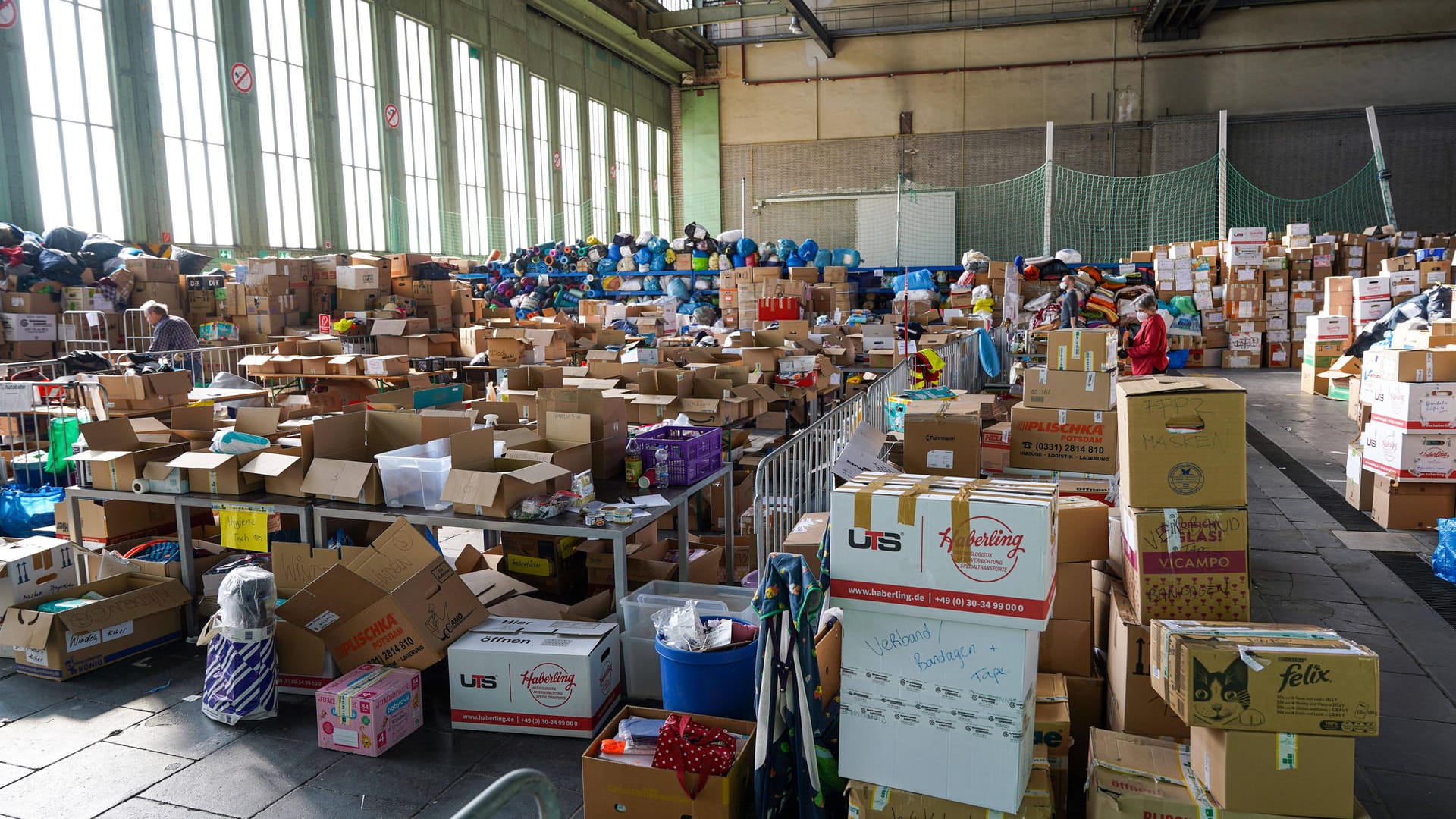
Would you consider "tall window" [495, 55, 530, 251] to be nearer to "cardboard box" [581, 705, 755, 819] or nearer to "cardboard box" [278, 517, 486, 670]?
"cardboard box" [278, 517, 486, 670]

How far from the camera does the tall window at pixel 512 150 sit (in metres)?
18.9

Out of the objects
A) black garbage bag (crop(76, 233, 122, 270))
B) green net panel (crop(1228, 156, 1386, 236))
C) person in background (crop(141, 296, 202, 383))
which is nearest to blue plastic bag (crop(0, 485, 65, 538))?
person in background (crop(141, 296, 202, 383))

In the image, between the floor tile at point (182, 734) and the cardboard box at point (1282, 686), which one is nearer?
the cardboard box at point (1282, 686)

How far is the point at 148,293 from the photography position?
10453 mm

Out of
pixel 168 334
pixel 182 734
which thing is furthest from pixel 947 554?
pixel 168 334

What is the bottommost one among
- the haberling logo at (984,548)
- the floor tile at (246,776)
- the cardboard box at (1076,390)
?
the floor tile at (246,776)

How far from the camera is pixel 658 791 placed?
2.57 m

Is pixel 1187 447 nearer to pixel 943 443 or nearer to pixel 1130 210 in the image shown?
pixel 943 443

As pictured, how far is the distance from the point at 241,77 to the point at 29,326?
5.51m

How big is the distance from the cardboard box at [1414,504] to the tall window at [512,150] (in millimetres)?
16431

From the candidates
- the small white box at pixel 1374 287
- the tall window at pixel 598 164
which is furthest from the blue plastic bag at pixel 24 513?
the tall window at pixel 598 164

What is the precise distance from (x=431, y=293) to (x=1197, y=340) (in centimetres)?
1237

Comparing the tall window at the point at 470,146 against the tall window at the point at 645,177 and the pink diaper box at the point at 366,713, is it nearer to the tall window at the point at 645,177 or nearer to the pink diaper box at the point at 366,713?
the tall window at the point at 645,177

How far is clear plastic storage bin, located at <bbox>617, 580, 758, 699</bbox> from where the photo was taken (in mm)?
3541
